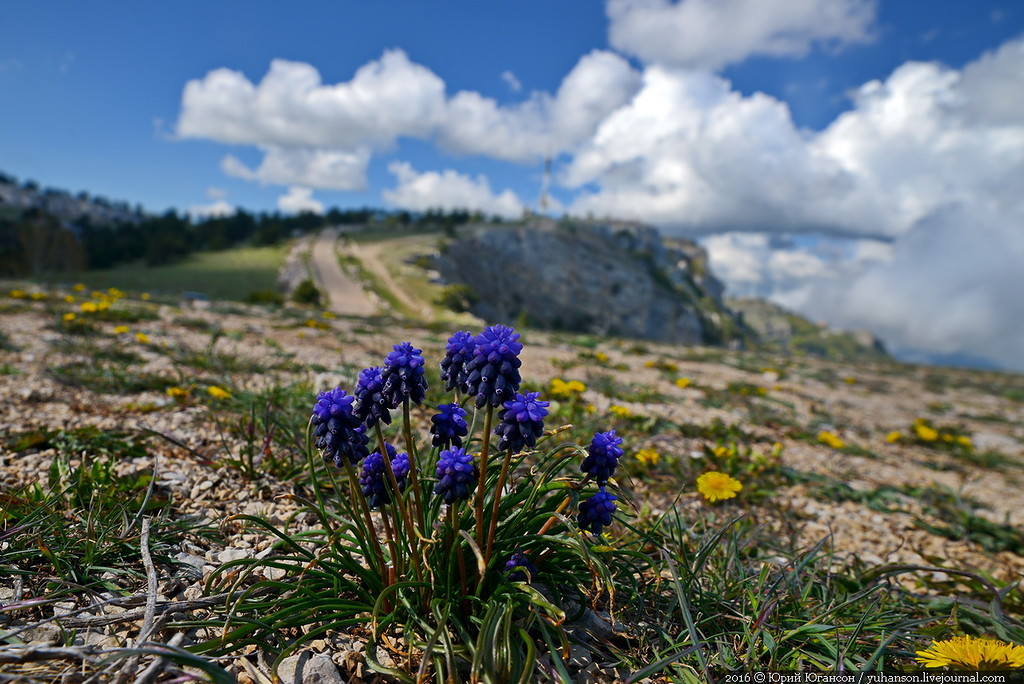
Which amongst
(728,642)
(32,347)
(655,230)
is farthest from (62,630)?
(655,230)

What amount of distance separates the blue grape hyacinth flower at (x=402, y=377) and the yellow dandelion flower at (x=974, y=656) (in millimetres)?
2149

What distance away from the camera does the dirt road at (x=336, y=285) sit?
34188 mm

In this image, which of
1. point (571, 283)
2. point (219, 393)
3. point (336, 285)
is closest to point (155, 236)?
point (336, 285)

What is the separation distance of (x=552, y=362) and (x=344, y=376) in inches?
167

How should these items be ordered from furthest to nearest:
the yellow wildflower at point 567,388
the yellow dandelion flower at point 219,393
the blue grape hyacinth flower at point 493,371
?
1. the yellow wildflower at point 567,388
2. the yellow dandelion flower at point 219,393
3. the blue grape hyacinth flower at point 493,371

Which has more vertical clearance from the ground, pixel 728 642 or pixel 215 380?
pixel 215 380

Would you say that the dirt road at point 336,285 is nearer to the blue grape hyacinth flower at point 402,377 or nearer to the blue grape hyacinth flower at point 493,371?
the blue grape hyacinth flower at point 402,377

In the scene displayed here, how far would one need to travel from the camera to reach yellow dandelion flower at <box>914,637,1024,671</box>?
183cm

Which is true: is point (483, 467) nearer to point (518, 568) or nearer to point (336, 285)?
point (518, 568)

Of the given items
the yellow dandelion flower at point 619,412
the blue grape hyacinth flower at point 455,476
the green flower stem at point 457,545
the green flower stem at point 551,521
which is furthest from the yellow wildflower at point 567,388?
the blue grape hyacinth flower at point 455,476

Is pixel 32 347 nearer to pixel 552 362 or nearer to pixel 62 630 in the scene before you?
pixel 62 630

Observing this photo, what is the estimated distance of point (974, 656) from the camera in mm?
1854

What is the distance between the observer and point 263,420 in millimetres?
3715

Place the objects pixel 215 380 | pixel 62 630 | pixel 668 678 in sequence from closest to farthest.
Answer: pixel 62 630 → pixel 668 678 → pixel 215 380
